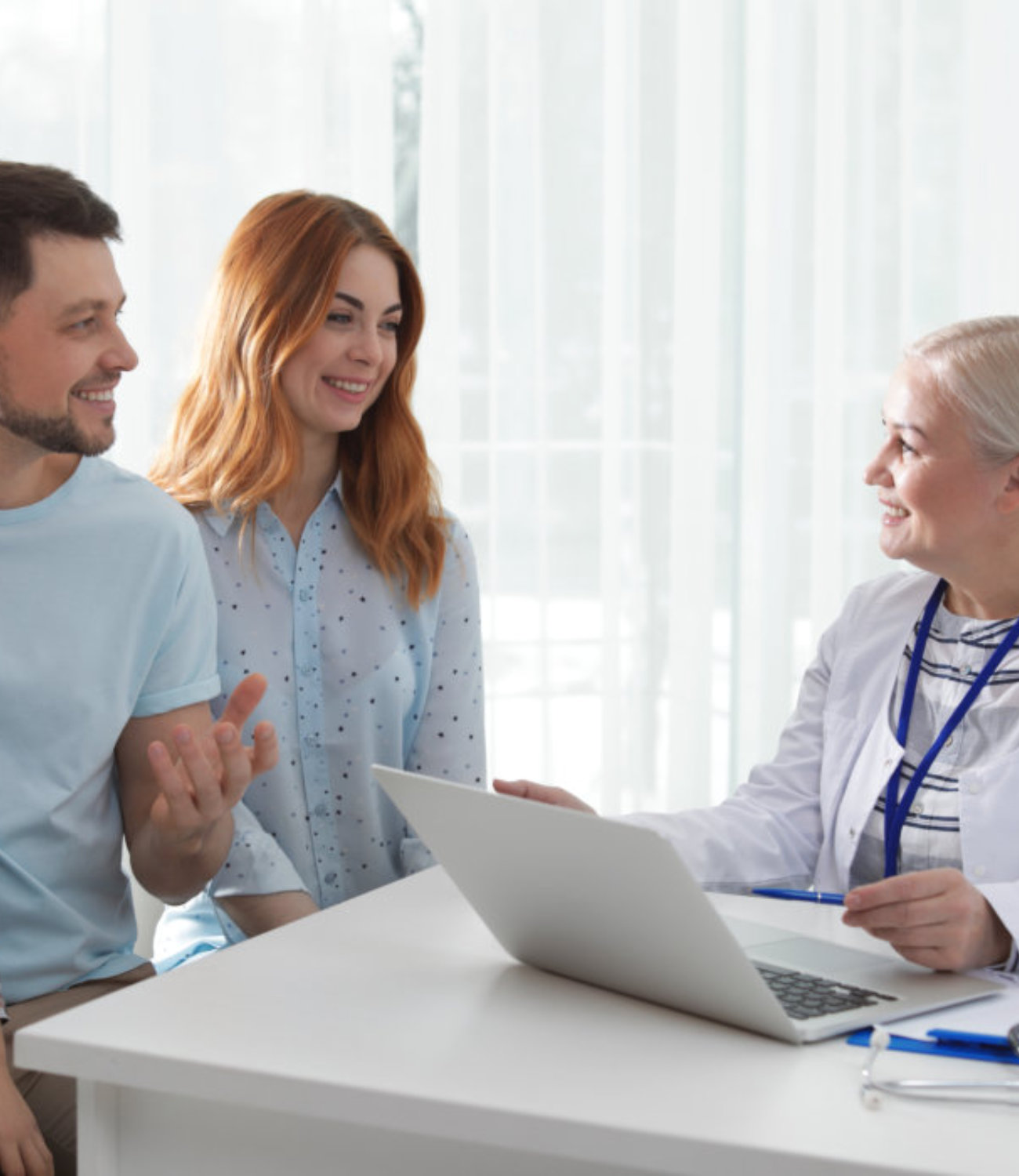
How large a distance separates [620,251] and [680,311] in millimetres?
177

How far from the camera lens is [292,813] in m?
2.00

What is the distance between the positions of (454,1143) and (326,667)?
108cm

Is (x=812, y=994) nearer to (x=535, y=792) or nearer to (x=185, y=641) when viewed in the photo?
(x=535, y=792)

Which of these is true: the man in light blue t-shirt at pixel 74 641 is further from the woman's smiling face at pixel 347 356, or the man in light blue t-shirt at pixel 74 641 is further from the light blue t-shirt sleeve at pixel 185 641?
the woman's smiling face at pixel 347 356

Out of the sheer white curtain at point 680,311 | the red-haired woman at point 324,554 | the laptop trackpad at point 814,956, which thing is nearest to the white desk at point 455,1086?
the laptop trackpad at point 814,956

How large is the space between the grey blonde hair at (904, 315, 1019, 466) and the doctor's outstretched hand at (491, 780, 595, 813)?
578mm

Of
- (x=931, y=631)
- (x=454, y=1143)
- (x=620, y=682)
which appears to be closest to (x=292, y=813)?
(x=931, y=631)

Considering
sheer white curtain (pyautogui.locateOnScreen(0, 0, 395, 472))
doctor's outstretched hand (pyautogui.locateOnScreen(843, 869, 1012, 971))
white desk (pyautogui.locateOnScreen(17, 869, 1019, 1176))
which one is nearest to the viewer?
white desk (pyautogui.locateOnScreen(17, 869, 1019, 1176))

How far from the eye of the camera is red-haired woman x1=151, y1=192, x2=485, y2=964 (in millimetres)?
2010

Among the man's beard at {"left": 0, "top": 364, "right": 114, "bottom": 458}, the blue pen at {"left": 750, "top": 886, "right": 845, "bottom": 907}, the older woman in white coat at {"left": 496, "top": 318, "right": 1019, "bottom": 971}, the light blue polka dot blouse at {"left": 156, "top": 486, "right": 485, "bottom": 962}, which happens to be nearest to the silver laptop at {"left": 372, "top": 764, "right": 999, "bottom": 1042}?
the blue pen at {"left": 750, "top": 886, "right": 845, "bottom": 907}

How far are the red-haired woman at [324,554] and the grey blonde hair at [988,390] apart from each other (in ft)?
2.46

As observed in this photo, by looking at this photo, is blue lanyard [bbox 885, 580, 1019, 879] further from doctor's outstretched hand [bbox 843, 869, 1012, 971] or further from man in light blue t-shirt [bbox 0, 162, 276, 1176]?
man in light blue t-shirt [bbox 0, 162, 276, 1176]

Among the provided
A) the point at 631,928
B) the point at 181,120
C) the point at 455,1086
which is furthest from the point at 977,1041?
the point at 181,120

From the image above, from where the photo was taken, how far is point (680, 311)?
3.20 meters
